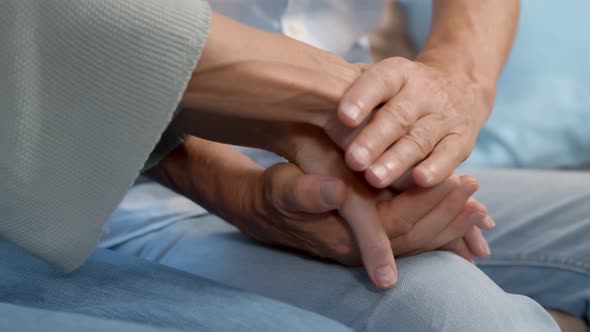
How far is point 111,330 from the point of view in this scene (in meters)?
0.49

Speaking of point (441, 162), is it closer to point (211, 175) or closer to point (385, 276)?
point (385, 276)

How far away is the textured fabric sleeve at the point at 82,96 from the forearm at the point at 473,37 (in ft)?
1.33

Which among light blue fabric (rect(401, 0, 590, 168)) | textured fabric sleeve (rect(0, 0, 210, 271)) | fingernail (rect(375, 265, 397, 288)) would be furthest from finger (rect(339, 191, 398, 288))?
light blue fabric (rect(401, 0, 590, 168))

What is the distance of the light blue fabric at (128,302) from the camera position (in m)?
0.50

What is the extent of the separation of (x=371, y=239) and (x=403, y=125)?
0.37 feet

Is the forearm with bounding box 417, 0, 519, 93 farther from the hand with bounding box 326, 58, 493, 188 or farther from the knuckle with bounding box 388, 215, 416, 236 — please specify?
the knuckle with bounding box 388, 215, 416, 236

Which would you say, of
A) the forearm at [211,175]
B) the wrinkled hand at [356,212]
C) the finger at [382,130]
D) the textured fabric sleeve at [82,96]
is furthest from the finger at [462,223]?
the textured fabric sleeve at [82,96]

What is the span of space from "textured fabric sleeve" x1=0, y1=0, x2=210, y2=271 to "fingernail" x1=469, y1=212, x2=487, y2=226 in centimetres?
33

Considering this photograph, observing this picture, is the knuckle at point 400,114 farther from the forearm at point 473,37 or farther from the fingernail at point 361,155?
the forearm at point 473,37

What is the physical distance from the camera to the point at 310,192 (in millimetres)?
663

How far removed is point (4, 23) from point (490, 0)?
0.65 metres

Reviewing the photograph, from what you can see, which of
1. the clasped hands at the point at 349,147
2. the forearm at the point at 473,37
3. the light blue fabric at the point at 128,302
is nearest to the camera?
the light blue fabric at the point at 128,302

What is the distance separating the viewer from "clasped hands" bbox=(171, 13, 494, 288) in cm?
64

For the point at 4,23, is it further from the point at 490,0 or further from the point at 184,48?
the point at 490,0
